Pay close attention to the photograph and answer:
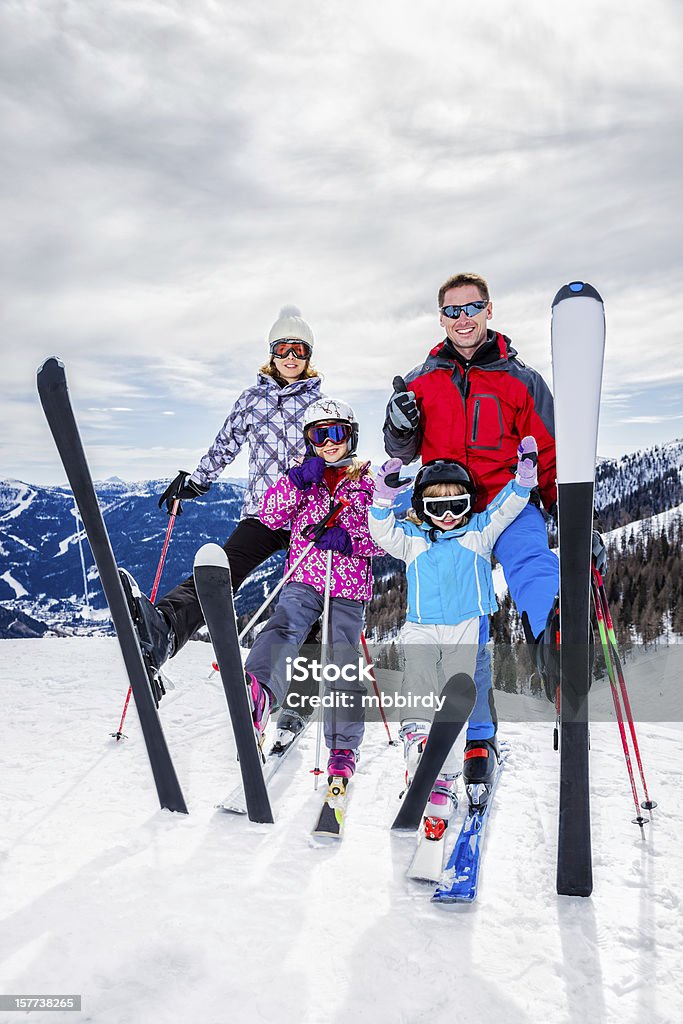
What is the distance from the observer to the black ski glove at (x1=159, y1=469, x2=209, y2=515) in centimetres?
451

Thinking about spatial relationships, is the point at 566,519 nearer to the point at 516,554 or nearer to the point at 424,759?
the point at 516,554

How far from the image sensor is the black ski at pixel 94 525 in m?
3.02

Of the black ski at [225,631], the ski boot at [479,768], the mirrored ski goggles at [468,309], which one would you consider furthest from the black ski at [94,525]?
the mirrored ski goggles at [468,309]

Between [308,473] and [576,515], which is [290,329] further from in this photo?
[576,515]

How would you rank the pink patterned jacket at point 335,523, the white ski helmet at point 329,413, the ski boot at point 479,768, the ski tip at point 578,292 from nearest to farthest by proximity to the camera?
1. the ski tip at point 578,292
2. the ski boot at point 479,768
3. the white ski helmet at point 329,413
4. the pink patterned jacket at point 335,523

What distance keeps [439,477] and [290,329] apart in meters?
1.97

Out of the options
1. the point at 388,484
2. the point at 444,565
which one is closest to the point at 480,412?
the point at 388,484

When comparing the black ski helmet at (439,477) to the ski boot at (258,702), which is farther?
the ski boot at (258,702)

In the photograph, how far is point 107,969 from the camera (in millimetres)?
2186

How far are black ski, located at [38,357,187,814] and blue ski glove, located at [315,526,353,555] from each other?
1.19m

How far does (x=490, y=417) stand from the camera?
3.41 m

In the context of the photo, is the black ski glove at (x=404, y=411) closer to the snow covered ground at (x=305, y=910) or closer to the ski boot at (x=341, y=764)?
the ski boot at (x=341, y=764)

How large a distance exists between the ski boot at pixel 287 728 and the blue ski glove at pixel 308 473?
195cm

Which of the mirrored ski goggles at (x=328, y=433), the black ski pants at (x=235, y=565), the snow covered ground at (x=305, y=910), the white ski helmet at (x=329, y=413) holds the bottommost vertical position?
the snow covered ground at (x=305, y=910)
